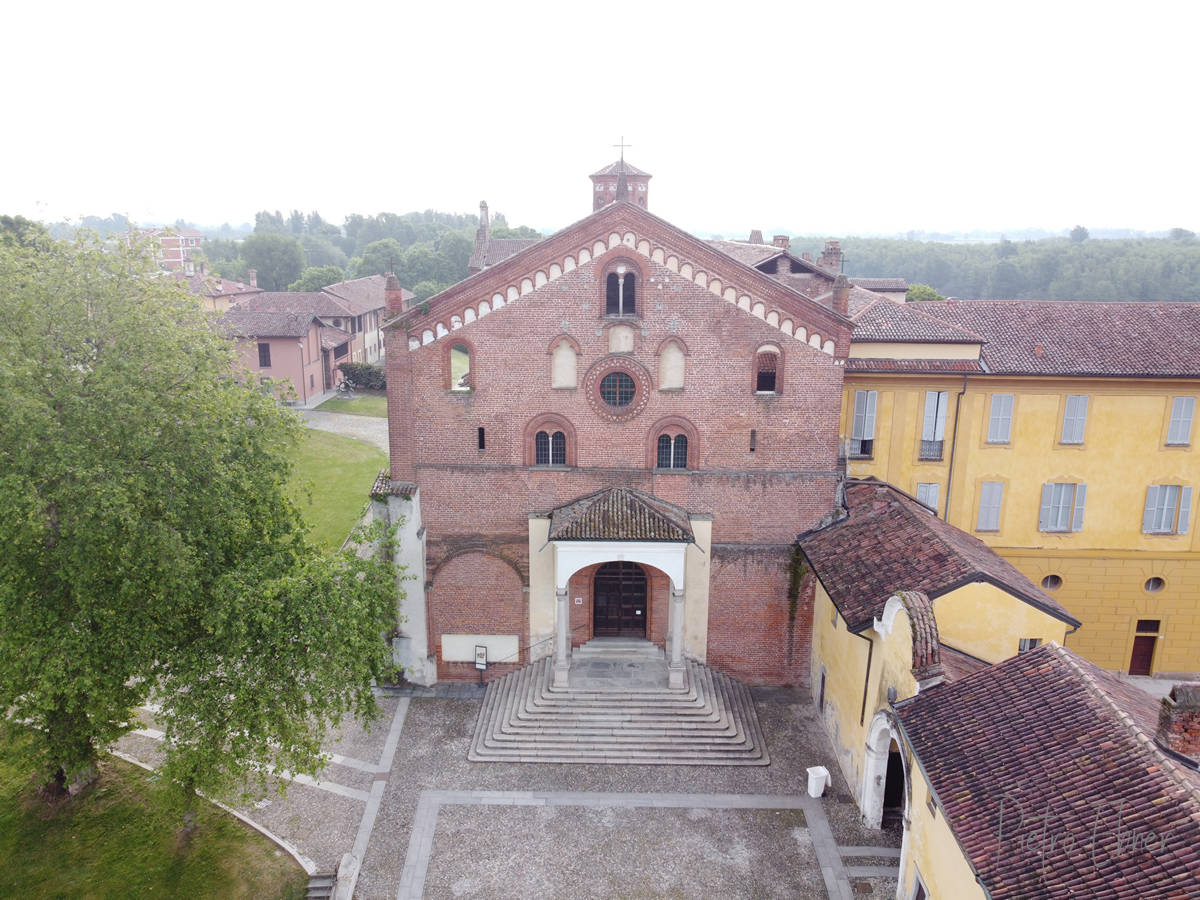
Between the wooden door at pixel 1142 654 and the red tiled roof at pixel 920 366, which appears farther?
the wooden door at pixel 1142 654

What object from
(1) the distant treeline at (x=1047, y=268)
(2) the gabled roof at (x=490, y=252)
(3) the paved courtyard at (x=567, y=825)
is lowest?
(3) the paved courtyard at (x=567, y=825)

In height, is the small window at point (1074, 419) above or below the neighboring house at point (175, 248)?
below

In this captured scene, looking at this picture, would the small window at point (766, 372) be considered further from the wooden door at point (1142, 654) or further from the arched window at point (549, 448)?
the wooden door at point (1142, 654)

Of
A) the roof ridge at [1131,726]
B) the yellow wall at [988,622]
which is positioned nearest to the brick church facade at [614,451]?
the yellow wall at [988,622]

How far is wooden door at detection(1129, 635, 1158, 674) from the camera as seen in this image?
31.8m

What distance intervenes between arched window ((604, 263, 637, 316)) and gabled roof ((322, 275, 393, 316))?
195 feet

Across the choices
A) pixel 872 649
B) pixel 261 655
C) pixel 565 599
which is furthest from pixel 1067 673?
pixel 261 655

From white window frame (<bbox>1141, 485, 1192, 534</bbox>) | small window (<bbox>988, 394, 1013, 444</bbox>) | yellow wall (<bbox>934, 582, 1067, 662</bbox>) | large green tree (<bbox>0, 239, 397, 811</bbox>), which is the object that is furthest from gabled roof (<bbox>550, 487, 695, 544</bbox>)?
white window frame (<bbox>1141, 485, 1192, 534</bbox>)

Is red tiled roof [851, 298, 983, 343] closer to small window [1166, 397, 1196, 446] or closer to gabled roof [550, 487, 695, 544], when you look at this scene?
small window [1166, 397, 1196, 446]

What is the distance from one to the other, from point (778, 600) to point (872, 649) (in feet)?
21.5

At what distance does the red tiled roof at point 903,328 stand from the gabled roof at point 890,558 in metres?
5.20

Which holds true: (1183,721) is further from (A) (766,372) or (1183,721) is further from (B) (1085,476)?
(B) (1085,476)

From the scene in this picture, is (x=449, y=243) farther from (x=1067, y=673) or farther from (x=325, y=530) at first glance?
(x=1067, y=673)

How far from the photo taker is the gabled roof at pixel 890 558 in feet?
71.2
